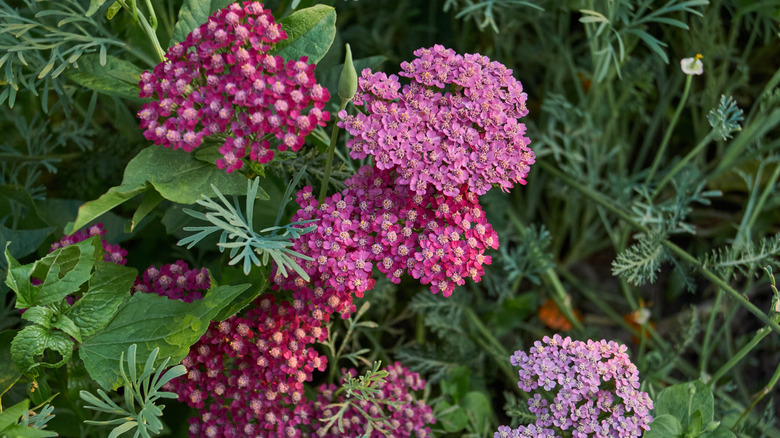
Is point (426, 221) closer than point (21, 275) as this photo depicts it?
No

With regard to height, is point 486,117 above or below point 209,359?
above

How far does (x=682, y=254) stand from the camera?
1338 mm

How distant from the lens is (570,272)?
6.91ft

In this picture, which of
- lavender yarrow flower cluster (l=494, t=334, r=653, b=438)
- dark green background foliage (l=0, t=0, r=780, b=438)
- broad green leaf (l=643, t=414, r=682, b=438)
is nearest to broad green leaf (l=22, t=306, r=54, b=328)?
dark green background foliage (l=0, t=0, r=780, b=438)

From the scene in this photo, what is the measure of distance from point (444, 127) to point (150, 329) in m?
0.57

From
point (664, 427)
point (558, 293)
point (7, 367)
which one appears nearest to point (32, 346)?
point (7, 367)

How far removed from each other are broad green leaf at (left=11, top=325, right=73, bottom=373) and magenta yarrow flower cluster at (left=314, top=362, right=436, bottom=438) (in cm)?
45

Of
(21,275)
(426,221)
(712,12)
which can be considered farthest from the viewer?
(712,12)

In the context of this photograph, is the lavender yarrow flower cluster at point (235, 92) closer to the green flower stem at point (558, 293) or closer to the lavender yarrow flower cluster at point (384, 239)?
the lavender yarrow flower cluster at point (384, 239)

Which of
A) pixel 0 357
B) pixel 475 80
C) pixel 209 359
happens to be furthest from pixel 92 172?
pixel 475 80

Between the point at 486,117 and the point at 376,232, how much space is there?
0.86ft

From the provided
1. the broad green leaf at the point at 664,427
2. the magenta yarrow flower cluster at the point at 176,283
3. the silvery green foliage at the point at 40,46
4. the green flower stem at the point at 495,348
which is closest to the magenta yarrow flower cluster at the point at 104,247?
the magenta yarrow flower cluster at the point at 176,283

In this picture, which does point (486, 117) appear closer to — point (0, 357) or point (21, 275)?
point (21, 275)

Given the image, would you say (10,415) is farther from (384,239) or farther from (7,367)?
(384,239)
